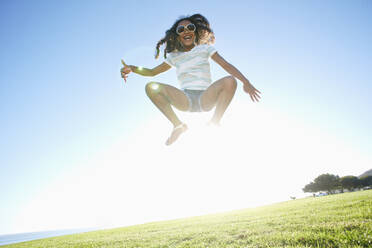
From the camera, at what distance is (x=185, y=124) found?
3.28 metres

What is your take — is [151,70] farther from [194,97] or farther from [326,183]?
[326,183]

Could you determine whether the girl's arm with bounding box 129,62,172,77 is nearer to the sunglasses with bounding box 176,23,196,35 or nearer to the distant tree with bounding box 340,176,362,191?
the sunglasses with bounding box 176,23,196,35

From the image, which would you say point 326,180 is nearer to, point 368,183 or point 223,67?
point 368,183

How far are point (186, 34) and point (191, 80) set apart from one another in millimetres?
773

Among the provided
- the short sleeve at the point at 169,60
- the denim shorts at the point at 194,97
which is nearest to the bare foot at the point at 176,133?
the denim shorts at the point at 194,97

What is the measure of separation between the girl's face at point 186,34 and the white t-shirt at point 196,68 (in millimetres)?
206

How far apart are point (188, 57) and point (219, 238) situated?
4.51 meters

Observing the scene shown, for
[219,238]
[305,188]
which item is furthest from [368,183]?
[219,238]

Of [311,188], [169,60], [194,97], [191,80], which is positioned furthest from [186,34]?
[311,188]

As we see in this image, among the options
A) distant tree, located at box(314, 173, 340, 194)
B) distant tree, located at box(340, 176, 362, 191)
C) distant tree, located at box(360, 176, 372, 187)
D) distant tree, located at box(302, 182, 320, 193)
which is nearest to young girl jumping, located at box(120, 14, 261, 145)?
distant tree, located at box(314, 173, 340, 194)

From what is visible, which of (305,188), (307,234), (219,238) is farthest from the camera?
(305,188)

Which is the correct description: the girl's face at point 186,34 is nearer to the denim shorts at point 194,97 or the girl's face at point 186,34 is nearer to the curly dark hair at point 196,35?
the curly dark hair at point 196,35

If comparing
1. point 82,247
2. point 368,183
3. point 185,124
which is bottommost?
point 368,183

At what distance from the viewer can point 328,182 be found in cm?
6147
